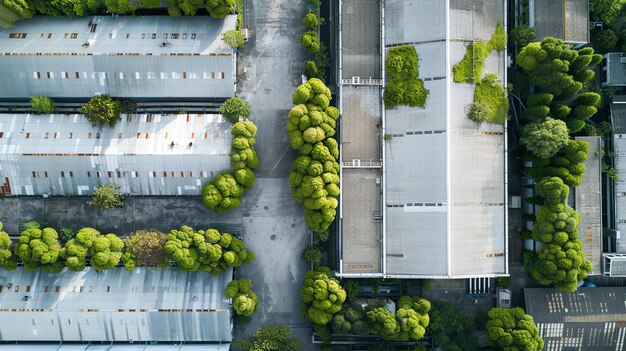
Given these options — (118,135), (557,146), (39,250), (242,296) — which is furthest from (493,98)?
(39,250)

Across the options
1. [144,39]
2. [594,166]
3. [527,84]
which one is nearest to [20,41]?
[144,39]

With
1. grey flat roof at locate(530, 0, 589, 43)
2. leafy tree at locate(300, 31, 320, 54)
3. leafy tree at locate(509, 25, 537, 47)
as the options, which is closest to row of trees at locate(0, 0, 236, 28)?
leafy tree at locate(300, 31, 320, 54)

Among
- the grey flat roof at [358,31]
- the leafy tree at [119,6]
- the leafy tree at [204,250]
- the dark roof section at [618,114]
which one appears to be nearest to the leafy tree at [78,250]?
the leafy tree at [204,250]

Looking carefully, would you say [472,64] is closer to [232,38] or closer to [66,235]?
[232,38]

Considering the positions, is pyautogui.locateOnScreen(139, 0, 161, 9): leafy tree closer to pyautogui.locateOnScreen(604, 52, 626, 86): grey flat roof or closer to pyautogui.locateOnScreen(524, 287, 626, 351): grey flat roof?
pyautogui.locateOnScreen(604, 52, 626, 86): grey flat roof

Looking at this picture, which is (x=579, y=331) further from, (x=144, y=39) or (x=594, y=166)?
(x=144, y=39)

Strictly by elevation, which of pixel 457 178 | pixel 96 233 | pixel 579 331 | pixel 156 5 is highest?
pixel 156 5
